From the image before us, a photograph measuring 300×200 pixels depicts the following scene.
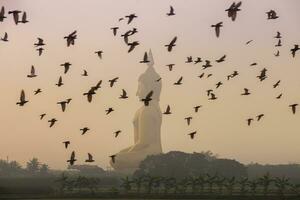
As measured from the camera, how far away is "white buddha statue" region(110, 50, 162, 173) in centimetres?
19088

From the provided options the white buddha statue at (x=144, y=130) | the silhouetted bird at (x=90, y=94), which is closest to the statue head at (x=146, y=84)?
the white buddha statue at (x=144, y=130)

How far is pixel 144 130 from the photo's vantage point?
19362 cm

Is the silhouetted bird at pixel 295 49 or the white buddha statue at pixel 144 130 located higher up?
the white buddha statue at pixel 144 130

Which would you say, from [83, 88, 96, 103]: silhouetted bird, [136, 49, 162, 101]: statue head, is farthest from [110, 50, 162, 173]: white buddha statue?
[83, 88, 96, 103]: silhouetted bird

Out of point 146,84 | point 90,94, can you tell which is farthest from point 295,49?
point 146,84

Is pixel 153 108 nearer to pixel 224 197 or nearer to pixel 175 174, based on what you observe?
pixel 175 174

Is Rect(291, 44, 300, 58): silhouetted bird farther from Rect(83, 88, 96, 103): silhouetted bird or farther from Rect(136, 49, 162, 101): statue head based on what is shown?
Rect(136, 49, 162, 101): statue head

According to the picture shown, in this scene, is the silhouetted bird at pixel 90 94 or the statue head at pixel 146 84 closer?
the silhouetted bird at pixel 90 94

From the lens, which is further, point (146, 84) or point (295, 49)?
point (146, 84)

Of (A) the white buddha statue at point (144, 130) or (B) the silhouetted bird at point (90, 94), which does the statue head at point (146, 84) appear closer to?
(A) the white buddha statue at point (144, 130)

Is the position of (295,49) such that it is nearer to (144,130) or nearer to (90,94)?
(90,94)

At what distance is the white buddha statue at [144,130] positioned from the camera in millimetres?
190875

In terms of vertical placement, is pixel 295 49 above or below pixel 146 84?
below

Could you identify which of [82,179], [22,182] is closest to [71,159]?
[82,179]
